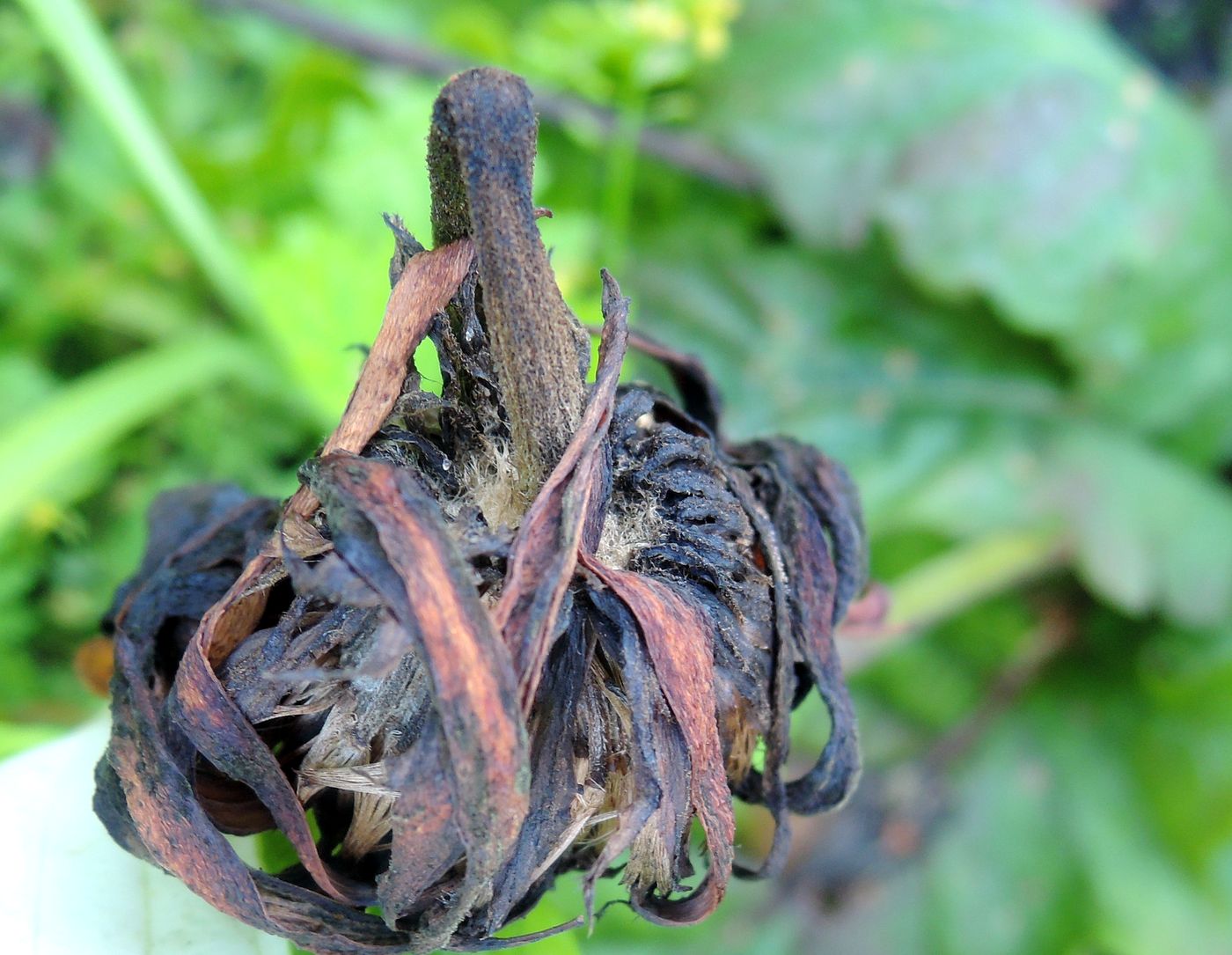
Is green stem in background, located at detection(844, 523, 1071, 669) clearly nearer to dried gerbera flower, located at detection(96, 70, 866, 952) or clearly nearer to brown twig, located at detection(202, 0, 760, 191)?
brown twig, located at detection(202, 0, 760, 191)

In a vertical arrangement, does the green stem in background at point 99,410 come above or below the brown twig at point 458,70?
below

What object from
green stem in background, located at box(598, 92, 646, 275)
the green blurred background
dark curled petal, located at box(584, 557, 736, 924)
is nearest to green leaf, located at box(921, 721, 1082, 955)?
the green blurred background

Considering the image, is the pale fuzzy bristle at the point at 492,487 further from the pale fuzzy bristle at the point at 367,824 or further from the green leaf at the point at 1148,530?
the green leaf at the point at 1148,530

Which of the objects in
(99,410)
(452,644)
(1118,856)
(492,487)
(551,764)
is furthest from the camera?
(1118,856)

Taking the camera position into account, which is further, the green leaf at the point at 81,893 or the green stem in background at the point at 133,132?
the green stem in background at the point at 133,132

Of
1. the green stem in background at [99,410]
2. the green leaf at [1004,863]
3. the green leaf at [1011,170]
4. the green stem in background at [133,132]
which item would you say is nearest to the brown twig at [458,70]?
the green leaf at [1011,170]

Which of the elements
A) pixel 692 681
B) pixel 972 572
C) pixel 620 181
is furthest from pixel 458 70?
pixel 692 681

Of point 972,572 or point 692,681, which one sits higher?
point 692,681

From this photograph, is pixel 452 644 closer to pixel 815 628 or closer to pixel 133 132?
pixel 815 628
